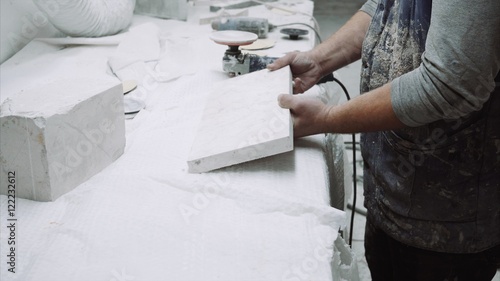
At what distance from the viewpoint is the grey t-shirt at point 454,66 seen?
0.75 meters

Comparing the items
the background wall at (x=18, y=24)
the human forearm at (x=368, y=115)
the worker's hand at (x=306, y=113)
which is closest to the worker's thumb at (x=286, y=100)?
the worker's hand at (x=306, y=113)

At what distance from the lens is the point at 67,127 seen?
0.99m

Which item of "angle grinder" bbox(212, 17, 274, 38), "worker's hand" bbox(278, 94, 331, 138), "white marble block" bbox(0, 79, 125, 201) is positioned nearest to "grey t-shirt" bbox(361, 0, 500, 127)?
"worker's hand" bbox(278, 94, 331, 138)

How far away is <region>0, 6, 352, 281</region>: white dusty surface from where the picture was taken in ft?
2.74

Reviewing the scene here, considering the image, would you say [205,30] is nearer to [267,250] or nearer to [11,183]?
[11,183]

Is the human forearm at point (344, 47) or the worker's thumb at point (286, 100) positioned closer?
the worker's thumb at point (286, 100)

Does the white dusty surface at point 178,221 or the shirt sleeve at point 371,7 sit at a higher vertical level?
the shirt sleeve at point 371,7

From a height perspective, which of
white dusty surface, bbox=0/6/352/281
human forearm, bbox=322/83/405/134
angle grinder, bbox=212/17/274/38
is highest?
human forearm, bbox=322/83/405/134

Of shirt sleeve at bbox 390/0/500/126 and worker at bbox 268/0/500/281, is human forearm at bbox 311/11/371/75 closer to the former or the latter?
worker at bbox 268/0/500/281

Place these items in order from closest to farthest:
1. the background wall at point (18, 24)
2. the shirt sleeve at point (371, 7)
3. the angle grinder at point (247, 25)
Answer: the shirt sleeve at point (371, 7) → the background wall at point (18, 24) → the angle grinder at point (247, 25)

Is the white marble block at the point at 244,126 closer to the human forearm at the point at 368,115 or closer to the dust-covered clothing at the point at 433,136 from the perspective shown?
the human forearm at the point at 368,115

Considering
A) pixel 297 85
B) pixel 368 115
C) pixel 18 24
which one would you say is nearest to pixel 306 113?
pixel 368 115

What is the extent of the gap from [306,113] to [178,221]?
404 millimetres

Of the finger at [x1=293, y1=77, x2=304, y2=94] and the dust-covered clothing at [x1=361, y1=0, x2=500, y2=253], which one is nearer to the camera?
the dust-covered clothing at [x1=361, y1=0, x2=500, y2=253]
